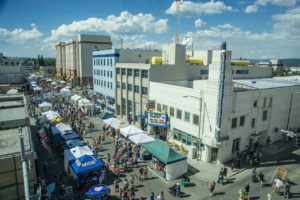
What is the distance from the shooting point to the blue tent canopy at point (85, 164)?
17734 millimetres

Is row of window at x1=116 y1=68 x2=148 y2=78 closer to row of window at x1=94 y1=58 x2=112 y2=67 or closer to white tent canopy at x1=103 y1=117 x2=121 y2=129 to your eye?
row of window at x1=94 y1=58 x2=112 y2=67

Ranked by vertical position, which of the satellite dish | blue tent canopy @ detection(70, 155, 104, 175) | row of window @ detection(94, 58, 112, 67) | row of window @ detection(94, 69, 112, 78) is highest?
the satellite dish

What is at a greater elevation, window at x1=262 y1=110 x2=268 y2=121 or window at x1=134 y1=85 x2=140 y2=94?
window at x1=134 y1=85 x2=140 y2=94

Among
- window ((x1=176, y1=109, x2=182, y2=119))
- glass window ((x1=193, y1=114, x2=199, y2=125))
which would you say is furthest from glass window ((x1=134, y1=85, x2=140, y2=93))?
glass window ((x1=193, y1=114, x2=199, y2=125))

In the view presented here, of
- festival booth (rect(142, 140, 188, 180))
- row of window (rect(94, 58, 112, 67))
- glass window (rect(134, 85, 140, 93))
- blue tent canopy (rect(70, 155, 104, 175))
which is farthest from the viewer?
row of window (rect(94, 58, 112, 67))

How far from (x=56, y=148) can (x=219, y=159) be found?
20.8 metres

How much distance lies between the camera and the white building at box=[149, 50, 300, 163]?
2227cm

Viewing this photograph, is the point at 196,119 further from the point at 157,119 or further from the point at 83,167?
the point at 83,167

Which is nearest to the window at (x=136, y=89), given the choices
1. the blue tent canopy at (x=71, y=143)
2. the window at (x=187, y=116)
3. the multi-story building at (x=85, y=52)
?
the window at (x=187, y=116)

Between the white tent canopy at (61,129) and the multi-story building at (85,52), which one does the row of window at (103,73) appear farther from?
the multi-story building at (85,52)

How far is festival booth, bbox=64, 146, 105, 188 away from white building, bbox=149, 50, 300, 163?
40.2 ft

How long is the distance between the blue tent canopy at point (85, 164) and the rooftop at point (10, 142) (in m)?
5.38

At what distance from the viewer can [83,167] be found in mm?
17922

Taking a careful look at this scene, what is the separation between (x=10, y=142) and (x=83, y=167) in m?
6.54
